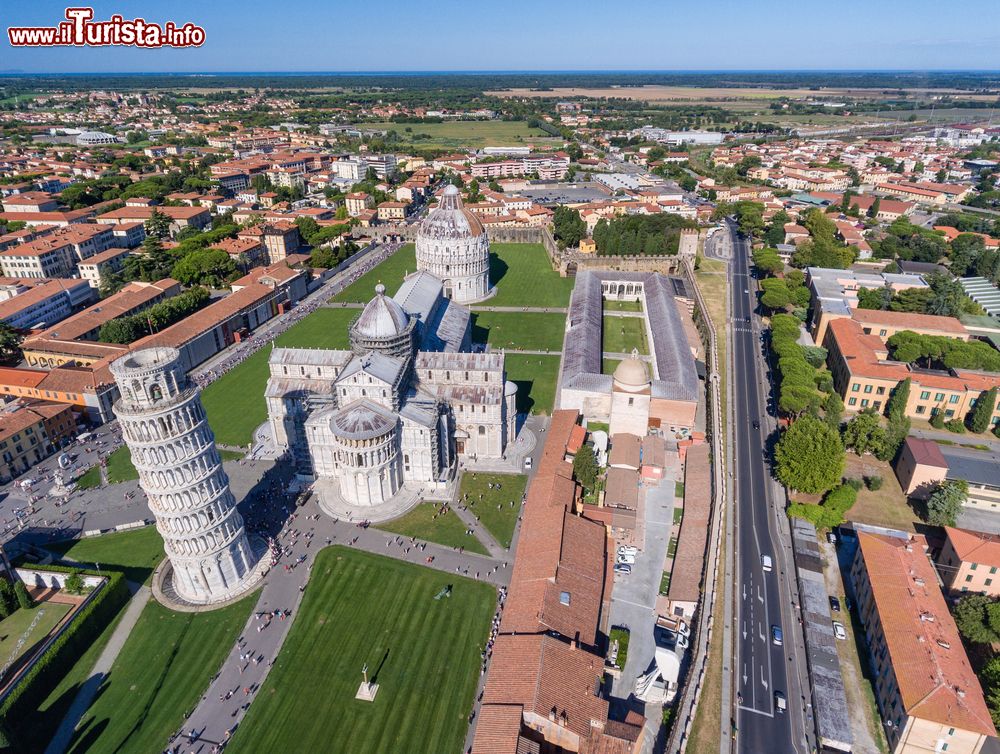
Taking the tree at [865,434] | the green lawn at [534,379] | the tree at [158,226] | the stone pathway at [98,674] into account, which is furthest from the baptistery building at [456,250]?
the stone pathway at [98,674]

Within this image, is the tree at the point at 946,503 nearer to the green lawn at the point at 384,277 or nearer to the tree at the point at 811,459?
the tree at the point at 811,459

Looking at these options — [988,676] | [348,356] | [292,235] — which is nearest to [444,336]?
[348,356]

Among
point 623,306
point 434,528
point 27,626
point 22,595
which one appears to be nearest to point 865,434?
point 434,528

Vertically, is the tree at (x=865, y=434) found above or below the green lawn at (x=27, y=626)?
above

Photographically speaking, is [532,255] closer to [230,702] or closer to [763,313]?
[763,313]

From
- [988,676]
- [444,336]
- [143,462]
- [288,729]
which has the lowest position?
[288,729]

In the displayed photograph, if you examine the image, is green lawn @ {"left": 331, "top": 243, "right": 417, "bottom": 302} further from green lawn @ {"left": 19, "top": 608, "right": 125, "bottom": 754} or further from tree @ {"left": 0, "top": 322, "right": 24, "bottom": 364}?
green lawn @ {"left": 19, "top": 608, "right": 125, "bottom": 754}

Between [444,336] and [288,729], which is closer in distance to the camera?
[288,729]
